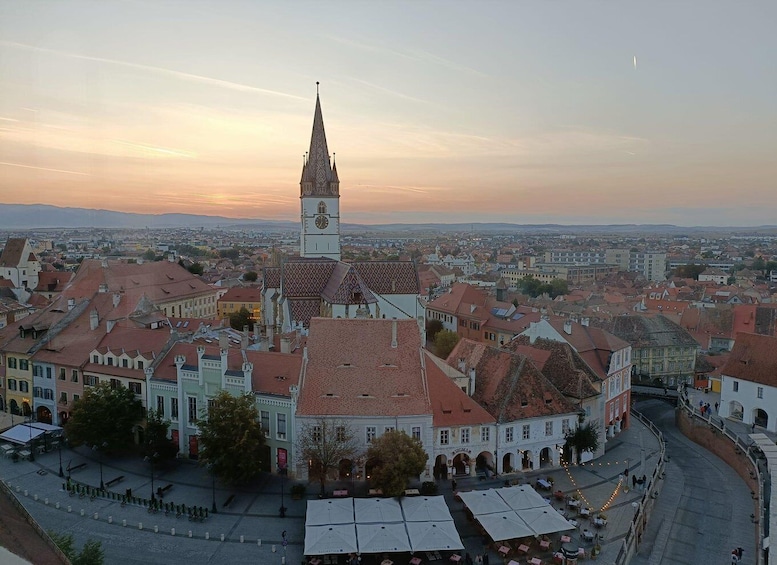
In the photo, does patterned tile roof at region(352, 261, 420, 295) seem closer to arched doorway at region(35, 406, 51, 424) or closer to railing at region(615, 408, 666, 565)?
railing at region(615, 408, 666, 565)

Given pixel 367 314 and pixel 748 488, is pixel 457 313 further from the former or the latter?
pixel 748 488

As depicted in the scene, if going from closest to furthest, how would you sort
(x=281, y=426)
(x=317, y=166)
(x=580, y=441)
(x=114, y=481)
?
1. (x=114, y=481)
2. (x=281, y=426)
3. (x=580, y=441)
4. (x=317, y=166)

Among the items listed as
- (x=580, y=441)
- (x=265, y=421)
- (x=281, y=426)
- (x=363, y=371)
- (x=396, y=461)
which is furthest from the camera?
(x=580, y=441)

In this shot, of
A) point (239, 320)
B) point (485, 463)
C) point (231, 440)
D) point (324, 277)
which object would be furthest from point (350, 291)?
point (239, 320)

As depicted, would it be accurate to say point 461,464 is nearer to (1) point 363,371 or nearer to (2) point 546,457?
(2) point 546,457

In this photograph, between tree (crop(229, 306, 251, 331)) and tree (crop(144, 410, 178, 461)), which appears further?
tree (crop(229, 306, 251, 331))

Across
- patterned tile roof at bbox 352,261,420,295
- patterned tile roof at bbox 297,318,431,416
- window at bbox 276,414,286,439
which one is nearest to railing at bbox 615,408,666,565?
patterned tile roof at bbox 297,318,431,416
